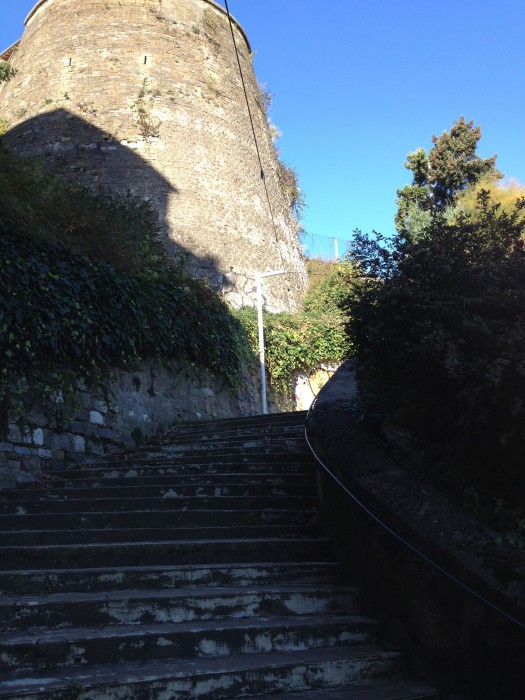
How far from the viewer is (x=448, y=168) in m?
28.6

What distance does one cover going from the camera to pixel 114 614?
347 centimetres

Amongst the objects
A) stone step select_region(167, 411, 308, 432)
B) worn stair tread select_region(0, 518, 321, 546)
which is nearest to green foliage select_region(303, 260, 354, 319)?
stone step select_region(167, 411, 308, 432)

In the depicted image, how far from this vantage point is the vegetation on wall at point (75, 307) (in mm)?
6508

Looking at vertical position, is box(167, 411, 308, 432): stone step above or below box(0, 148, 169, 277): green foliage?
below

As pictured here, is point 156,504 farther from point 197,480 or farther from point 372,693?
point 372,693

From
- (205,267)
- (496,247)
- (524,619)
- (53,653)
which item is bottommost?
(53,653)

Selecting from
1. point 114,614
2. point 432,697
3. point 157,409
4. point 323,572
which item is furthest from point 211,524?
point 157,409

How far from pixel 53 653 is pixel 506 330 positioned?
290 cm

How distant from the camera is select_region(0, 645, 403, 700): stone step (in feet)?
9.15

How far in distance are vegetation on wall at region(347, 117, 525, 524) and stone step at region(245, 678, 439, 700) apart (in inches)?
37.7

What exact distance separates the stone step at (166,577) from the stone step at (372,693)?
0.96 m

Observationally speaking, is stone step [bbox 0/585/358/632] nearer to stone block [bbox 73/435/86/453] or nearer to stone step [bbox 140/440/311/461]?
stone step [bbox 140/440/311/461]

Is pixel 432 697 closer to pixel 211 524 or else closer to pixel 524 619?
pixel 524 619

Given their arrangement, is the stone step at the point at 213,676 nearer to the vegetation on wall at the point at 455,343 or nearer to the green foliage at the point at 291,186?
the vegetation on wall at the point at 455,343
